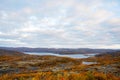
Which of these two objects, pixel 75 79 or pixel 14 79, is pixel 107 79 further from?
pixel 14 79

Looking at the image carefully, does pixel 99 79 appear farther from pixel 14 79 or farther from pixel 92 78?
pixel 14 79

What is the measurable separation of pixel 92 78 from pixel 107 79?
3.20 feet

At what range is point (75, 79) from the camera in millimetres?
11883

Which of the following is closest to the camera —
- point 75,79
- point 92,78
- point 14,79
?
point 75,79

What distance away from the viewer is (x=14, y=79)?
16.6m

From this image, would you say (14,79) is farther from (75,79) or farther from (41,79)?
(75,79)

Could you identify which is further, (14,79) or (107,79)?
(14,79)

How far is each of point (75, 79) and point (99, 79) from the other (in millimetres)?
2570

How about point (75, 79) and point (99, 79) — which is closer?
point (75, 79)

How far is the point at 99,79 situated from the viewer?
1373cm

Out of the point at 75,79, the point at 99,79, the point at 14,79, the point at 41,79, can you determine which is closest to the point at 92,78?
the point at 99,79

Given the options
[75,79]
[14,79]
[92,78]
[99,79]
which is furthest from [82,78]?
[14,79]

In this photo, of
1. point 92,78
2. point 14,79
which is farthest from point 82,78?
point 14,79

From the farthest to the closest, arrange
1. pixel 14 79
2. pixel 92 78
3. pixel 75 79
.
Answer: pixel 14 79 → pixel 92 78 → pixel 75 79
